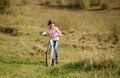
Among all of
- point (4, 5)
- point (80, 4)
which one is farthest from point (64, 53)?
point (80, 4)

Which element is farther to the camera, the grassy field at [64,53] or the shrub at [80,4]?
the shrub at [80,4]

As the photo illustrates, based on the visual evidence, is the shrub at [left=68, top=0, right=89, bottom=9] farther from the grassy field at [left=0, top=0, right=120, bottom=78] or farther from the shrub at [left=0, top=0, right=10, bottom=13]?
the shrub at [left=0, top=0, right=10, bottom=13]

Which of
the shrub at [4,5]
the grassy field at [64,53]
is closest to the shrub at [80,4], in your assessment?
the grassy field at [64,53]

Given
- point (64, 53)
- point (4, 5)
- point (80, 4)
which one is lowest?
point (64, 53)

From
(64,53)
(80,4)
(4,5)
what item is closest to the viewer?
(64,53)

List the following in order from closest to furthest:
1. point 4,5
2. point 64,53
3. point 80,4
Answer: point 64,53 < point 4,5 < point 80,4

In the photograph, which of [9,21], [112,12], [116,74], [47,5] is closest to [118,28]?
[9,21]

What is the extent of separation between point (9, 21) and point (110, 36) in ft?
35.2

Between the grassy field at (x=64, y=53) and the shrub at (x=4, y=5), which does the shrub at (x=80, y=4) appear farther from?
the shrub at (x=4, y=5)

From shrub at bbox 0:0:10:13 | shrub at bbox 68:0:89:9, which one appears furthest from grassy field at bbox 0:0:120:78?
shrub at bbox 68:0:89:9

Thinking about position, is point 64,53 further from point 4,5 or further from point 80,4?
point 80,4

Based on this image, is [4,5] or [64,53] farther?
[4,5]

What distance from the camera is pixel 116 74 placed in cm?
947

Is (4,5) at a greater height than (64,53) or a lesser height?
greater
